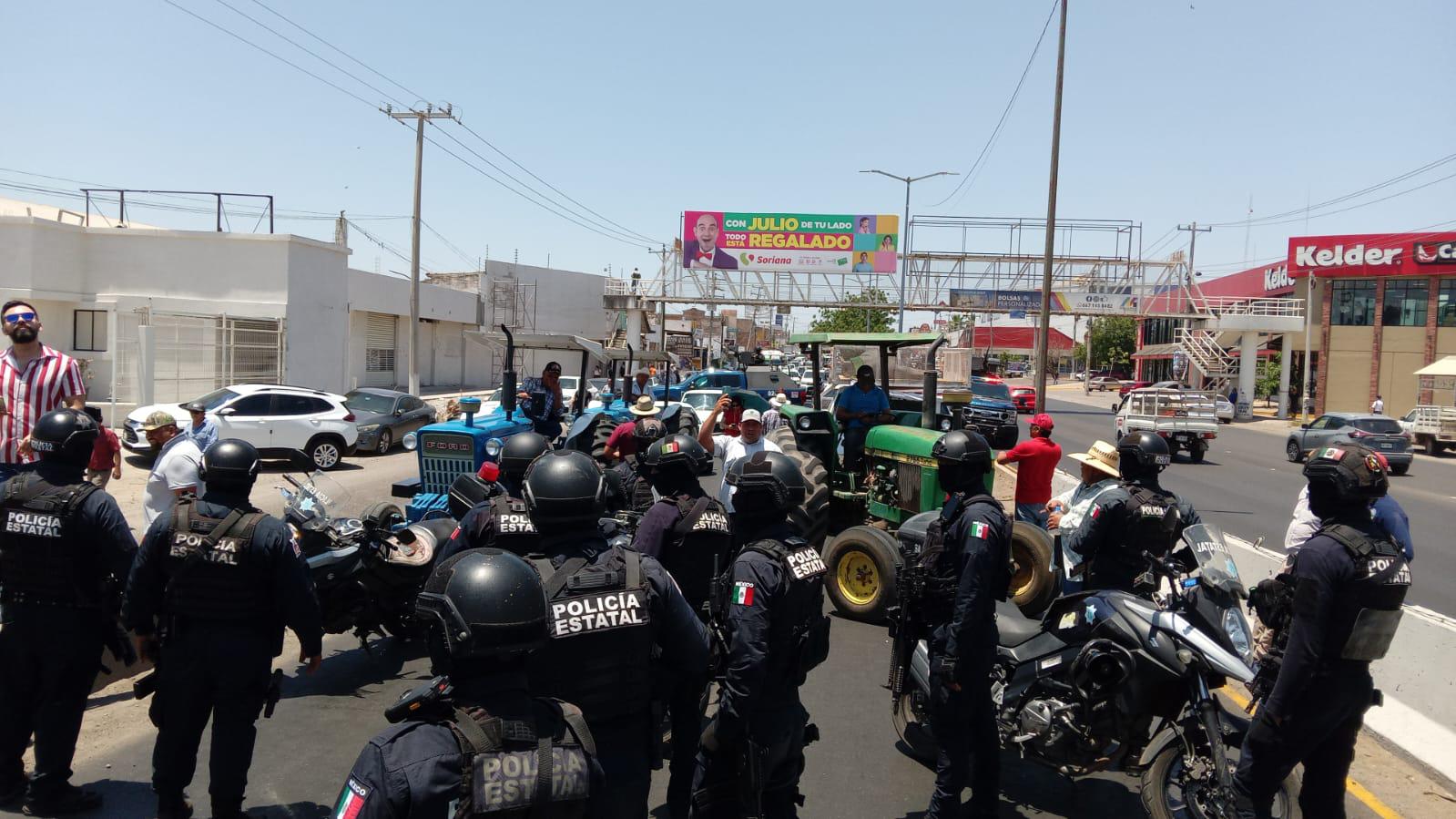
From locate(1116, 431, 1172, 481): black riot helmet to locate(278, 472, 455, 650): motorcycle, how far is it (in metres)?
4.53

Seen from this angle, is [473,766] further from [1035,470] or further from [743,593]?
[1035,470]

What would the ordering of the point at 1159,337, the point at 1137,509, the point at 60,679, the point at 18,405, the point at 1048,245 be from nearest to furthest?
the point at 60,679 → the point at 1137,509 → the point at 18,405 → the point at 1048,245 → the point at 1159,337

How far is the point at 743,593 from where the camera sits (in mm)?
3754

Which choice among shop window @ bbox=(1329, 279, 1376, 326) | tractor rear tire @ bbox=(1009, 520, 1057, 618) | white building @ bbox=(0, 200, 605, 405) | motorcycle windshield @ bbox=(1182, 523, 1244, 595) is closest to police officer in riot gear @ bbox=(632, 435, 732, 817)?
motorcycle windshield @ bbox=(1182, 523, 1244, 595)

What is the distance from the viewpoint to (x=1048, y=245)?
17.5 m

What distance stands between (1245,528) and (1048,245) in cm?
597

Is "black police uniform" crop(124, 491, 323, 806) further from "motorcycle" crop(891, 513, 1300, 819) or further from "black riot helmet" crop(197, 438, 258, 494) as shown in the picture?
"motorcycle" crop(891, 513, 1300, 819)

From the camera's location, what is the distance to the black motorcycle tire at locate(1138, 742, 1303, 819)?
4.23 meters

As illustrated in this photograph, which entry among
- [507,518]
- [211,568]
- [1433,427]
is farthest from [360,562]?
[1433,427]

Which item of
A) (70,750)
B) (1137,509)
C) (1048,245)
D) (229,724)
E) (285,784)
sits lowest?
(285,784)

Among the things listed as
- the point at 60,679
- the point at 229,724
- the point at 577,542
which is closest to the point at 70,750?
the point at 60,679

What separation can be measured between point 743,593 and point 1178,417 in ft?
81.9

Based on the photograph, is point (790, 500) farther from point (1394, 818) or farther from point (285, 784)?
point (1394, 818)

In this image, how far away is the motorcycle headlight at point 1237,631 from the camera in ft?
14.8
